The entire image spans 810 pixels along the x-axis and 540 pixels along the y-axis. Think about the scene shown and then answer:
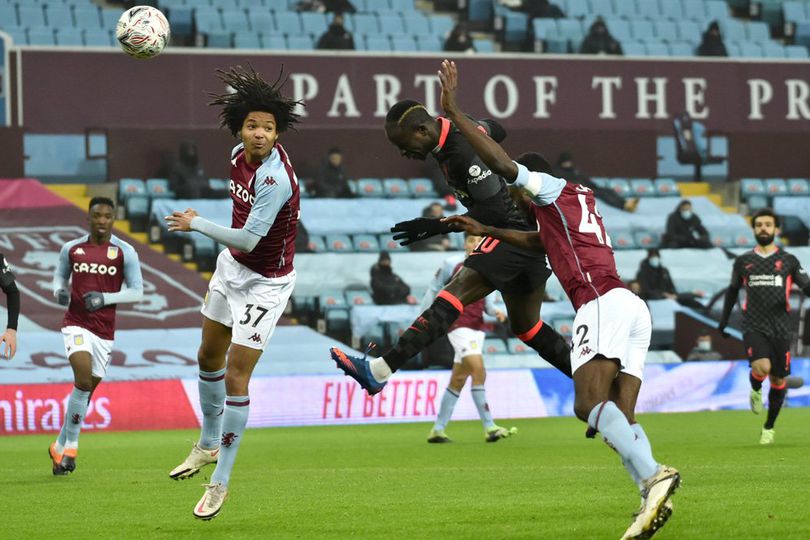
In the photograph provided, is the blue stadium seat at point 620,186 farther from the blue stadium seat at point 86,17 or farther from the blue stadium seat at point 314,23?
the blue stadium seat at point 86,17

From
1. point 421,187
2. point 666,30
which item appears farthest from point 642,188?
point 421,187

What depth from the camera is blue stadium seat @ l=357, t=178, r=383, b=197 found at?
2666cm

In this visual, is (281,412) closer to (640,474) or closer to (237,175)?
(237,175)

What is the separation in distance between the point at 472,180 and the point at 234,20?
1812 centimetres

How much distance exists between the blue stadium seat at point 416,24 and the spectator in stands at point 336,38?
74.6 inches

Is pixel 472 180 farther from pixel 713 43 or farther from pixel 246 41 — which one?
pixel 713 43

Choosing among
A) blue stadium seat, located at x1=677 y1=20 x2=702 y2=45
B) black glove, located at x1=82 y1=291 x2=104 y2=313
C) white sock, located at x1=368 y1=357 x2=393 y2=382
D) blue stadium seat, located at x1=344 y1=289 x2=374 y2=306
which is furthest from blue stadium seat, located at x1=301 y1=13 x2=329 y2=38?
white sock, located at x1=368 y1=357 x2=393 y2=382

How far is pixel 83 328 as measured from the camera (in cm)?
1224

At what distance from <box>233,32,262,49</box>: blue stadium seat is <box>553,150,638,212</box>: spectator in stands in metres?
6.54

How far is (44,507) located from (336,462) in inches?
168

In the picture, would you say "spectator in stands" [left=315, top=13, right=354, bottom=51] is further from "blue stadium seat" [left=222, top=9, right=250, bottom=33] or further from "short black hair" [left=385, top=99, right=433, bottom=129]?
"short black hair" [left=385, top=99, right=433, bottom=129]

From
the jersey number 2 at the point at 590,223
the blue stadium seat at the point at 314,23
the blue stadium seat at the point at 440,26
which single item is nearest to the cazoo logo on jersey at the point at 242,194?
the jersey number 2 at the point at 590,223

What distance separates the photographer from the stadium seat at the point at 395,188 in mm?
26763

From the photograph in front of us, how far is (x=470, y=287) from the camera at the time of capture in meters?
10.9
